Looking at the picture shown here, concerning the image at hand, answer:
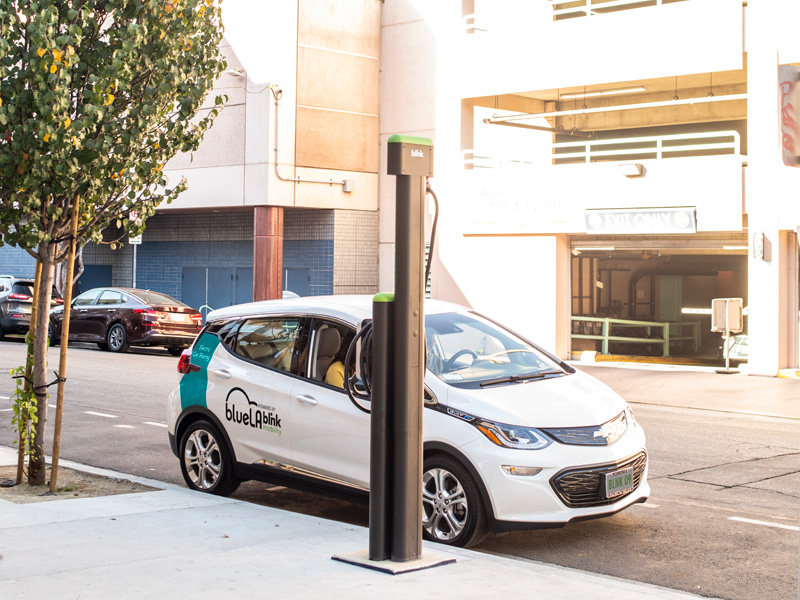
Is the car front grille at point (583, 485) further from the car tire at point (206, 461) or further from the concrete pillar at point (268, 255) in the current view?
the concrete pillar at point (268, 255)

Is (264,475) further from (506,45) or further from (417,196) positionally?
(506,45)

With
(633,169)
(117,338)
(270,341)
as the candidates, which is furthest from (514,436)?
(117,338)

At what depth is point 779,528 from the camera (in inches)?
305

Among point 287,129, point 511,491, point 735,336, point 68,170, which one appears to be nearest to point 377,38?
point 287,129

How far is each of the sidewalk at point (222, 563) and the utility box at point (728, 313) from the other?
1365 centimetres

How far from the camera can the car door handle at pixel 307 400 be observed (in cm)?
778

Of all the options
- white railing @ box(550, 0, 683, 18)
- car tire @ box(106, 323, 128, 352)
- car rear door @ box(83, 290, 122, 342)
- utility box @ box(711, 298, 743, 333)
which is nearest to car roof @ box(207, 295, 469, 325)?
utility box @ box(711, 298, 743, 333)

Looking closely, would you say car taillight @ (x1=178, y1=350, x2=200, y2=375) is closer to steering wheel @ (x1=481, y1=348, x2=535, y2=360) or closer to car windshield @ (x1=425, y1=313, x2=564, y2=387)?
car windshield @ (x1=425, y1=313, x2=564, y2=387)

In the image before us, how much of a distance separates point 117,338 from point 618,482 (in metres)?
18.8

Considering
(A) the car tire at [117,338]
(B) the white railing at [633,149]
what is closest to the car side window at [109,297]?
(A) the car tire at [117,338]

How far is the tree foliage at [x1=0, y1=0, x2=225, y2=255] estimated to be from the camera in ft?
26.1

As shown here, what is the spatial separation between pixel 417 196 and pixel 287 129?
20996 millimetres

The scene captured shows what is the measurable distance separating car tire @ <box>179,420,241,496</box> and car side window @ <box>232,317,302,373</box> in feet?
2.31

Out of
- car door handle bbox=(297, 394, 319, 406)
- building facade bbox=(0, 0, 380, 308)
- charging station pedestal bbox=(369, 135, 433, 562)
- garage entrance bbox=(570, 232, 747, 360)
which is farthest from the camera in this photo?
building facade bbox=(0, 0, 380, 308)
